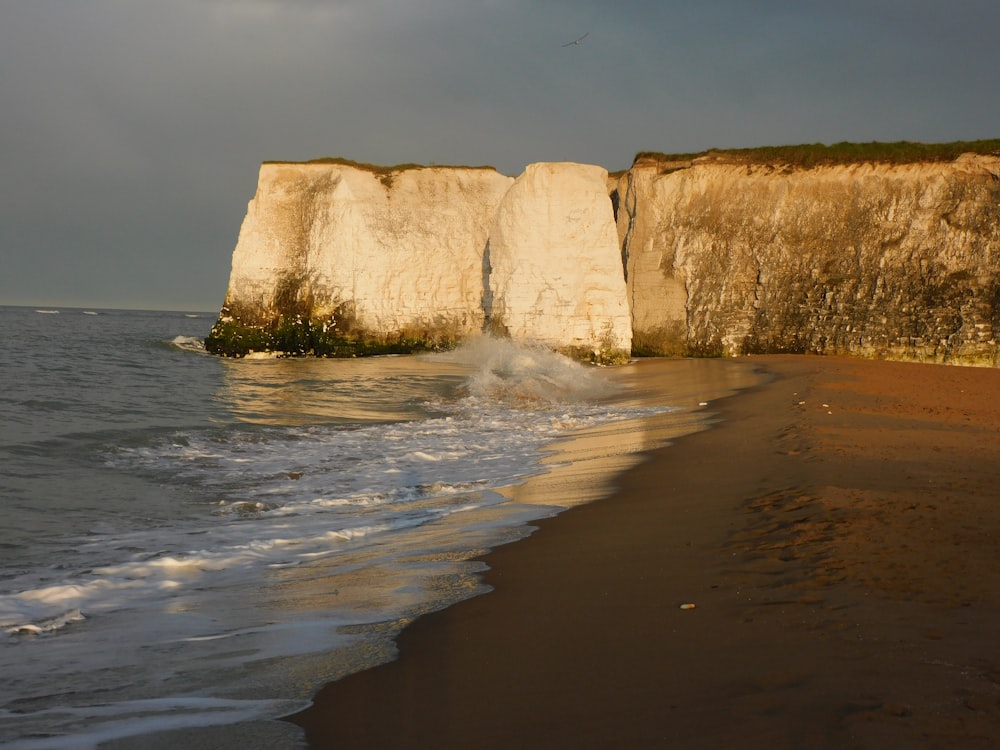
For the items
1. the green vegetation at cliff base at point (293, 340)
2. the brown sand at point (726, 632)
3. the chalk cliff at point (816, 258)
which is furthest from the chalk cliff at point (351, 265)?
the brown sand at point (726, 632)

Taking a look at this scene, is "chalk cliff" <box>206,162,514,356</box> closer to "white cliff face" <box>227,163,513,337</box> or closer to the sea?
"white cliff face" <box>227,163,513,337</box>

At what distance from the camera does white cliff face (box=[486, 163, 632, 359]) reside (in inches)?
1043

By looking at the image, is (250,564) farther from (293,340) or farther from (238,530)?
(293,340)

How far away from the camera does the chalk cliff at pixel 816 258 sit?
24422mm

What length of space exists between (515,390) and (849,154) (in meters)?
15.8

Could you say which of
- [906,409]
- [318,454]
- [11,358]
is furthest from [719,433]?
[11,358]

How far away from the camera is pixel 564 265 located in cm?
2664

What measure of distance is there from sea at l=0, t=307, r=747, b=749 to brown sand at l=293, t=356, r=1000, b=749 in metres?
0.32

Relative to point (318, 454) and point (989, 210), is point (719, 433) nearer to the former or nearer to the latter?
point (318, 454)

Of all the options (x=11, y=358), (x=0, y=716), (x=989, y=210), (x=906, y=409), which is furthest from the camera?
(x=989, y=210)

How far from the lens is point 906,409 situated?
1066cm

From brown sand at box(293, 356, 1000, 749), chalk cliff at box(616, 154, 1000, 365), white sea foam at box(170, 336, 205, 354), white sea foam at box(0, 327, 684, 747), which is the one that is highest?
chalk cliff at box(616, 154, 1000, 365)

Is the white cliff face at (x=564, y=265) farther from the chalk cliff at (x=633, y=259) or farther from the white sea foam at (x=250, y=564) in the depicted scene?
the white sea foam at (x=250, y=564)

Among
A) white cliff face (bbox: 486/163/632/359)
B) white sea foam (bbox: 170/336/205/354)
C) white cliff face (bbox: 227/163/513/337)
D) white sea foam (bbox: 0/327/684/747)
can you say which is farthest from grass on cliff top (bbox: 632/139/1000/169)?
white sea foam (bbox: 0/327/684/747)
